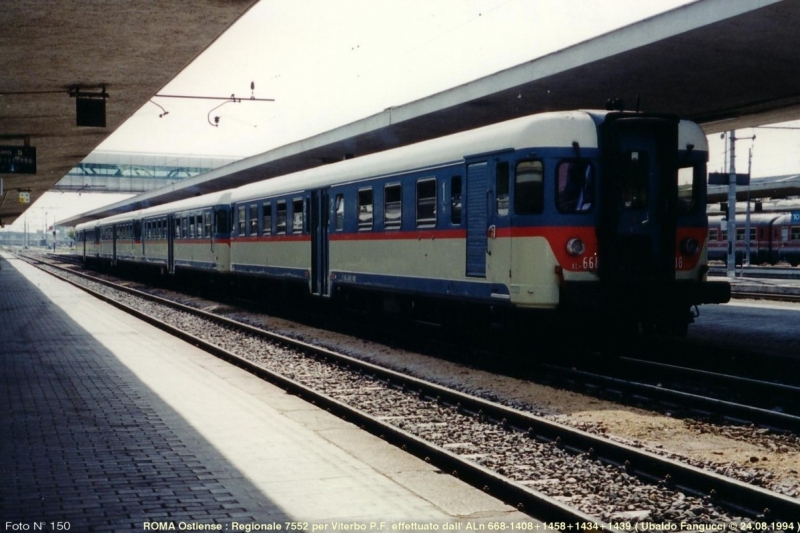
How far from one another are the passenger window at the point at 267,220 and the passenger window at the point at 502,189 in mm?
10736

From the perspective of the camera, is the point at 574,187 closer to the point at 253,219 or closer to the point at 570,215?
the point at 570,215

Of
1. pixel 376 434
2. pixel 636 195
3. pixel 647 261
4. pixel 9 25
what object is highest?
pixel 9 25

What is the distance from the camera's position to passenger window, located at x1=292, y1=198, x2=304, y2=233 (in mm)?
19828

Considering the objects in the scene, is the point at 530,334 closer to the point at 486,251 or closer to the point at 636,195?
the point at 486,251

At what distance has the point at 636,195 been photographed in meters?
12.0

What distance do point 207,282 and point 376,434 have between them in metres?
22.3

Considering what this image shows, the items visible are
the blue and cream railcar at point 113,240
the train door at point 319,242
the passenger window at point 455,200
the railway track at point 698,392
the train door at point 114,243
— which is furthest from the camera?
the train door at point 114,243

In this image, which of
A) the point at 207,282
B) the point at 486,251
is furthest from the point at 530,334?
the point at 207,282

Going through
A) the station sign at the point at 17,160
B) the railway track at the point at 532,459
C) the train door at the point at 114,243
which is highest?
the station sign at the point at 17,160

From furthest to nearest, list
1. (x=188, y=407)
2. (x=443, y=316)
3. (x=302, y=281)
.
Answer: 1. (x=302, y=281)
2. (x=443, y=316)
3. (x=188, y=407)

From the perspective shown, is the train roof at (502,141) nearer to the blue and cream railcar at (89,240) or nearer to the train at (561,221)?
the train at (561,221)

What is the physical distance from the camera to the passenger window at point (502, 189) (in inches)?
471

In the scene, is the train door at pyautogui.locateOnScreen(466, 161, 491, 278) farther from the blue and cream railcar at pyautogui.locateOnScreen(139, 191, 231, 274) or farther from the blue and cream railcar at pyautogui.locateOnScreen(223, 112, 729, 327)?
the blue and cream railcar at pyautogui.locateOnScreen(139, 191, 231, 274)

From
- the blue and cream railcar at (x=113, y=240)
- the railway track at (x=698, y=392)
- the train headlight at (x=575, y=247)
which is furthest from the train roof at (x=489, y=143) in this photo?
the blue and cream railcar at (x=113, y=240)
